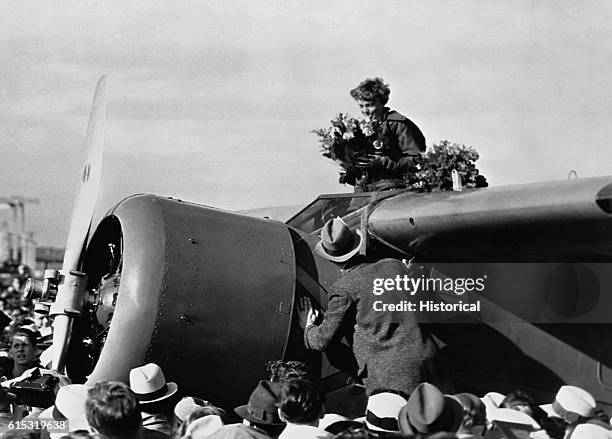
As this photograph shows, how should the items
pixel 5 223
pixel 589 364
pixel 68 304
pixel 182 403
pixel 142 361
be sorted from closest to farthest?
pixel 182 403 < pixel 142 361 < pixel 589 364 < pixel 68 304 < pixel 5 223

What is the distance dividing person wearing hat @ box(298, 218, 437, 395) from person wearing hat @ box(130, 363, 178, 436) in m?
1.29

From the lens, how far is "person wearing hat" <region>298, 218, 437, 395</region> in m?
6.06

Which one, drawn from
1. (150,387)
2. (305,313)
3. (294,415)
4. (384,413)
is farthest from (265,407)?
(305,313)

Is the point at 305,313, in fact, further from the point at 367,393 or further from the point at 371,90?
the point at 371,90

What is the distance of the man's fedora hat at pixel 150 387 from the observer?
5.22 metres

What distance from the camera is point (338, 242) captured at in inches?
252

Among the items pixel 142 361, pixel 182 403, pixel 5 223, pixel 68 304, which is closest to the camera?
pixel 182 403

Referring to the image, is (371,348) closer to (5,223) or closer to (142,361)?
(142,361)

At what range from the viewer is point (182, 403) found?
538 centimetres

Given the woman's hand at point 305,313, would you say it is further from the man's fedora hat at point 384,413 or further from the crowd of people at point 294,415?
the man's fedora hat at point 384,413

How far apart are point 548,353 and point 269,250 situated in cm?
215

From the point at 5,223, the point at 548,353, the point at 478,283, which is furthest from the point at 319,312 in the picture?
the point at 5,223

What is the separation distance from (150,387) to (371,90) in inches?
137

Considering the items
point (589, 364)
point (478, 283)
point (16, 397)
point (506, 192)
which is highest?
point (506, 192)
